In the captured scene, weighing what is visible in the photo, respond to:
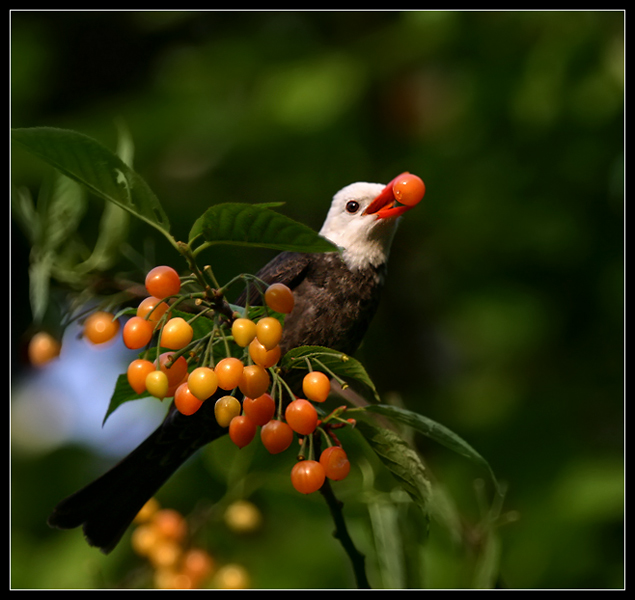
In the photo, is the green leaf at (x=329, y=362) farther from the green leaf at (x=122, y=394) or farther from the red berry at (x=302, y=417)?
the green leaf at (x=122, y=394)

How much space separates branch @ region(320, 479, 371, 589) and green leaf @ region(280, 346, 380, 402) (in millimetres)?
290

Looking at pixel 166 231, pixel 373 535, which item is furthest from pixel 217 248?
pixel 166 231

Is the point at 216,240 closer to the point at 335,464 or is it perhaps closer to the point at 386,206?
the point at 335,464

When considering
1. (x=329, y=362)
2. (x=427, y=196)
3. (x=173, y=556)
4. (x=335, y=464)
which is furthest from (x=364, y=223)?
(x=427, y=196)

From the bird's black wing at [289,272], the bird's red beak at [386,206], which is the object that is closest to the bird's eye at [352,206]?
the bird's red beak at [386,206]

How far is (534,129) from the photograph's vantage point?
13.8 feet

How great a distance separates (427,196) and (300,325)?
107 inches

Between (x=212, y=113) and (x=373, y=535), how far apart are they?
9.52ft

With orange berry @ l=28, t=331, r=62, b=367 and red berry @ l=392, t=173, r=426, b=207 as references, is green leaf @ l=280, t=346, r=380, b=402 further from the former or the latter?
orange berry @ l=28, t=331, r=62, b=367

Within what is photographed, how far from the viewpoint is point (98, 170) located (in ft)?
4.50

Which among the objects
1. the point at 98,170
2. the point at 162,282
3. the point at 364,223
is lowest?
the point at 364,223

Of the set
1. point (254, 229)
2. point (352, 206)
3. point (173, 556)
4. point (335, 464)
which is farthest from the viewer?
point (173, 556)

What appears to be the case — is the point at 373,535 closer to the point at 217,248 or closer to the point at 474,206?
the point at 217,248

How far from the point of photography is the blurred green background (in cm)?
382
